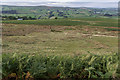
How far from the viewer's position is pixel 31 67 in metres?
3.09

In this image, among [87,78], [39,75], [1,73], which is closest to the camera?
[1,73]

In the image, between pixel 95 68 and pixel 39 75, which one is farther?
pixel 95 68

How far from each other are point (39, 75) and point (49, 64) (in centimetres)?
42

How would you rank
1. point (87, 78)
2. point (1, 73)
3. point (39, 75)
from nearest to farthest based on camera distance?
point (1, 73) → point (39, 75) → point (87, 78)

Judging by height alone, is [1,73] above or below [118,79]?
above

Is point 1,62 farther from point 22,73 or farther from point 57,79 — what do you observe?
point 57,79

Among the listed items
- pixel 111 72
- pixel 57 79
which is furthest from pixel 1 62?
pixel 111 72

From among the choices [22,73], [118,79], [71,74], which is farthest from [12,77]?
[118,79]

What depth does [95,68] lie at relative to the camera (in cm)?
348

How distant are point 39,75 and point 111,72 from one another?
180 centimetres

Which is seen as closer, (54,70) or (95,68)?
(54,70)

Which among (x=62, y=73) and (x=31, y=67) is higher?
(x=31, y=67)

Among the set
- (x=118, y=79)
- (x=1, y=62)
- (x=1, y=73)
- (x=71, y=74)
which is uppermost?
(x=1, y=62)

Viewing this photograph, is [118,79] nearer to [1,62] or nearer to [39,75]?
[39,75]
